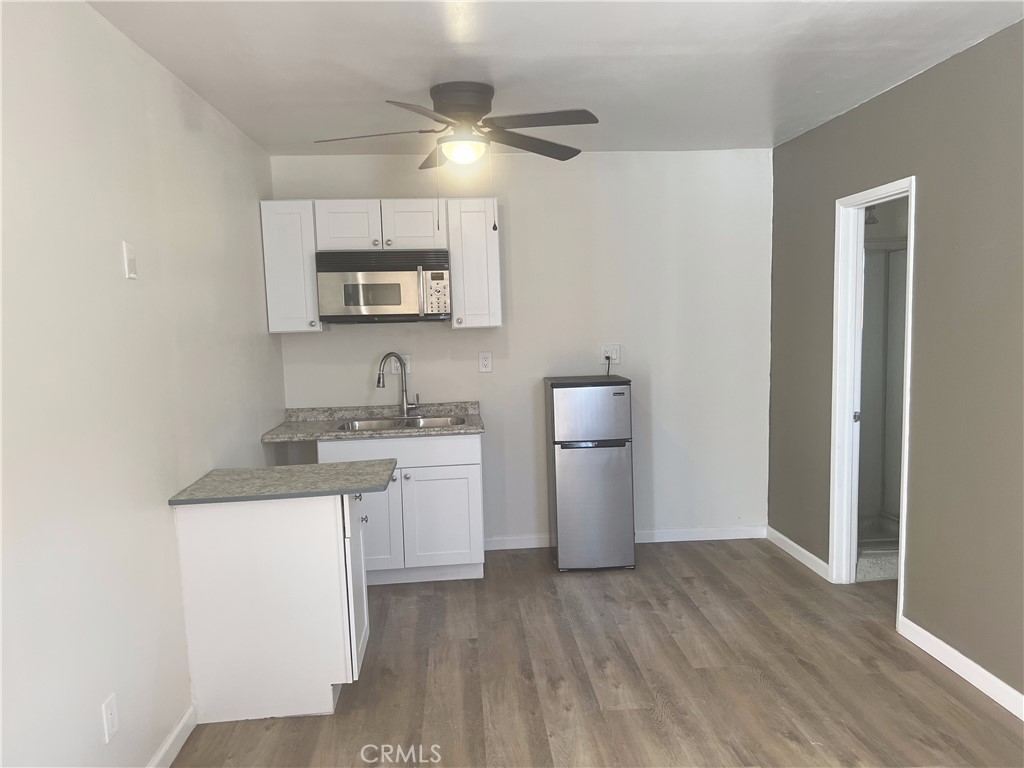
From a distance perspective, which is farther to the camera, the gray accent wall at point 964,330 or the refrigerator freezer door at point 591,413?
the refrigerator freezer door at point 591,413

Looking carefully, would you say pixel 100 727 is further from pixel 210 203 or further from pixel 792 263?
pixel 792 263

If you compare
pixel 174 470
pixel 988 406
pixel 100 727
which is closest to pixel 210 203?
pixel 174 470

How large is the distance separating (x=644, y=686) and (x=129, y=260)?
2.40 m

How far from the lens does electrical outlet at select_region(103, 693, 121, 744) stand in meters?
1.96

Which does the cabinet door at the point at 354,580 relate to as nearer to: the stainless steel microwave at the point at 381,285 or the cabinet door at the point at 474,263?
the stainless steel microwave at the point at 381,285

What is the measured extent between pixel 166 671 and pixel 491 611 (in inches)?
60.9

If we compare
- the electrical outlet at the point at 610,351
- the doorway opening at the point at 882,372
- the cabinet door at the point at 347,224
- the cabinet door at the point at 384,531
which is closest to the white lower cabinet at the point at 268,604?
the cabinet door at the point at 384,531

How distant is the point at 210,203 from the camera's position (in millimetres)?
2996

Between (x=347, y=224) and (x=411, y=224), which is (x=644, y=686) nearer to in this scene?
(x=411, y=224)

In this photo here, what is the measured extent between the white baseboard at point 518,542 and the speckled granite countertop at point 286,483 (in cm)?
166

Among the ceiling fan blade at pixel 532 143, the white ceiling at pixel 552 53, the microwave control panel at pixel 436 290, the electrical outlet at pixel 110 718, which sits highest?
the white ceiling at pixel 552 53

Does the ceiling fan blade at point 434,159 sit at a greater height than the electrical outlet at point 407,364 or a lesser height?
greater

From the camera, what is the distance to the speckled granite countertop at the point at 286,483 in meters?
2.43

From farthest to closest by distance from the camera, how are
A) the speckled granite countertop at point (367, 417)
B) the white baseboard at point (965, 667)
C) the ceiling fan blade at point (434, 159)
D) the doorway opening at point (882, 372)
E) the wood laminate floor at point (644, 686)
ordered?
1. the doorway opening at point (882, 372)
2. the speckled granite countertop at point (367, 417)
3. the ceiling fan blade at point (434, 159)
4. the white baseboard at point (965, 667)
5. the wood laminate floor at point (644, 686)
